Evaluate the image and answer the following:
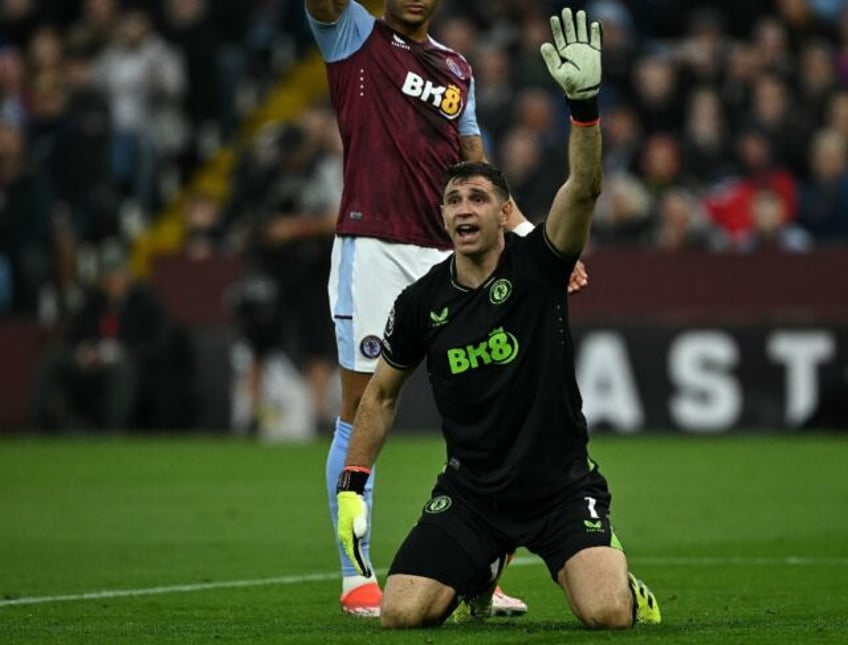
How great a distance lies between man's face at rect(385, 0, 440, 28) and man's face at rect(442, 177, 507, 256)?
50.4 inches

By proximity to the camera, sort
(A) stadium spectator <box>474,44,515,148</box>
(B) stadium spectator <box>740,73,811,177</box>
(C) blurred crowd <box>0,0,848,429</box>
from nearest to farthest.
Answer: (C) blurred crowd <box>0,0,848,429</box>
(B) stadium spectator <box>740,73,811,177</box>
(A) stadium spectator <box>474,44,515,148</box>

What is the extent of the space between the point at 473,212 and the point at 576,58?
2.64 feet

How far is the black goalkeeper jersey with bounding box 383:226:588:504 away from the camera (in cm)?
825

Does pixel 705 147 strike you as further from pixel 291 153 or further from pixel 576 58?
pixel 576 58

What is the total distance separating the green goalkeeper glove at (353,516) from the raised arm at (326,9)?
2045 millimetres

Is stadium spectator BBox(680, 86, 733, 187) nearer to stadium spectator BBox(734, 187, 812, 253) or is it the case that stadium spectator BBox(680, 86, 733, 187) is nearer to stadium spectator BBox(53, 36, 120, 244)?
stadium spectator BBox(734, 187, 812, 253)

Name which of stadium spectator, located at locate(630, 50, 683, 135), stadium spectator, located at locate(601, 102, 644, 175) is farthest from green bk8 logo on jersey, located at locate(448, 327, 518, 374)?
stadium spectator, located at locate(630, 50, 683, 135)

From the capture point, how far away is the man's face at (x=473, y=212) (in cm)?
817

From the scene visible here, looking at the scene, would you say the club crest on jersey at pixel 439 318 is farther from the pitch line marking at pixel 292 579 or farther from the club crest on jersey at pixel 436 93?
the pitch line marking at pixel 292 579

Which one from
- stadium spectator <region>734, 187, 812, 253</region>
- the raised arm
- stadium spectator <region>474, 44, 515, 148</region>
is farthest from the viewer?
stadium spectator <region>474, 44, 515, 148</region>

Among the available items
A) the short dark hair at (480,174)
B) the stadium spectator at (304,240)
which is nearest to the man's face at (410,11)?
the short dark hair at (480,174)

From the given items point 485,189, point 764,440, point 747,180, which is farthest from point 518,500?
point 747,180

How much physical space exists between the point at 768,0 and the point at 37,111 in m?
8.96

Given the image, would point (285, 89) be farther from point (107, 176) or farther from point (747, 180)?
point (747, 180)
